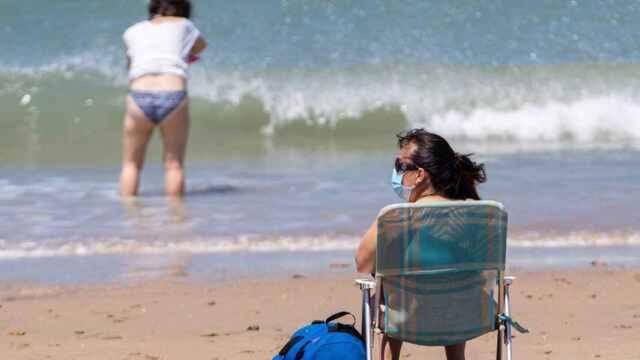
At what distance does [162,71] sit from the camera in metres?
9.59

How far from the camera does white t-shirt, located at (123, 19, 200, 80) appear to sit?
955 centimetres

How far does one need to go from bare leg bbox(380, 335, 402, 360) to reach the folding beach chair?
0.54ft

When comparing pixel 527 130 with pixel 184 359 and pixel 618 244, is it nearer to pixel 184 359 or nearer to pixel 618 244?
pixel 618 244

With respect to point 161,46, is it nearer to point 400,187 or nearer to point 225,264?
point 225,264

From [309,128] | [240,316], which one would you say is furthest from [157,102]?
[309,128]

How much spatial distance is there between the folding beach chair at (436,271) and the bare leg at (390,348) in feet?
0.54

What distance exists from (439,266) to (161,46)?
213 inches

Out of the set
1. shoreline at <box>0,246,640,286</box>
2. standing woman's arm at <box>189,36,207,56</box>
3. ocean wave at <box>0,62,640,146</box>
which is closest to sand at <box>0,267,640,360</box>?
shoreline at <box>0,246,640,286</box>

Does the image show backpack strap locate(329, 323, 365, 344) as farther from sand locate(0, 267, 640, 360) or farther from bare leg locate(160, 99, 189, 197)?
bare leg locate(160, 99, 189, 197)

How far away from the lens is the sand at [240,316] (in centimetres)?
570

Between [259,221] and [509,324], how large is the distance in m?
4.50

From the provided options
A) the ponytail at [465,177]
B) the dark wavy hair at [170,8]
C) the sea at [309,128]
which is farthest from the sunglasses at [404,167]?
the dark wavy hair at [170,8]

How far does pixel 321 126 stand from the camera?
51.1 ft

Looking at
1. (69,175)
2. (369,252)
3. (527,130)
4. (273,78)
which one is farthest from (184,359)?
(273,78)
